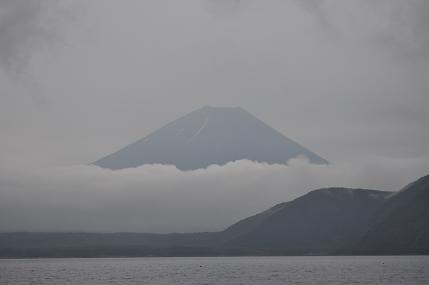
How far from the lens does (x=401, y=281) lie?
19662 cm

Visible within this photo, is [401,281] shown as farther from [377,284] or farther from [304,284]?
[304,284]

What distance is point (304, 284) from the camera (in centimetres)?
19975

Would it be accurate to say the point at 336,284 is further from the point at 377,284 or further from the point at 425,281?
the point at 425,281

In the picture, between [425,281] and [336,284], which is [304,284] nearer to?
[336,284]

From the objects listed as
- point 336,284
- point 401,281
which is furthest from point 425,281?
point 336,284

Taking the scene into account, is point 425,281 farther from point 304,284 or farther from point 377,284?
point 304,284

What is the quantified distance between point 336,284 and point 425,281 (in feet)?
84.0

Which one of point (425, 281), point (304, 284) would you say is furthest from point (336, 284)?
point (425, 281)

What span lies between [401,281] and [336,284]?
2003cm

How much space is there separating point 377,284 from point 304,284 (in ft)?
72.7

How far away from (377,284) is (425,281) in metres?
14.0

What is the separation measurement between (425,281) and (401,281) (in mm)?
8172

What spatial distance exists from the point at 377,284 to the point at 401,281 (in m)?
10.7
